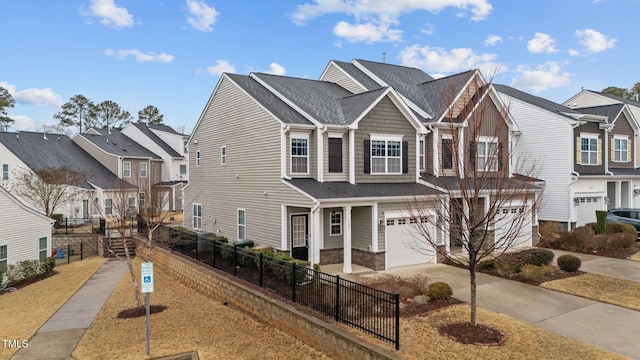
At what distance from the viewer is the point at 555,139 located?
22.8 m

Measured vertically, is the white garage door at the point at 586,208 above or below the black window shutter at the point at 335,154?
below

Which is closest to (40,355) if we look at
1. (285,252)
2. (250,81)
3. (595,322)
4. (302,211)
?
(285,252)

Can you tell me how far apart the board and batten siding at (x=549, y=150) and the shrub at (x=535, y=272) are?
9364 mm

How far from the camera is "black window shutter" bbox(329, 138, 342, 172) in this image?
1692 cm

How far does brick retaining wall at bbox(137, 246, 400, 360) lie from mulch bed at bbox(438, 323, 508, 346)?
6.16ft

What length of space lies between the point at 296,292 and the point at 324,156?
23.0 feet

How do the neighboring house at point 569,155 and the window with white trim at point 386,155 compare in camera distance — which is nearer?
the window with white trim at point 386,155

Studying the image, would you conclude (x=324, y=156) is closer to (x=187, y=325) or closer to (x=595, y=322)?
(x=187, y=325)

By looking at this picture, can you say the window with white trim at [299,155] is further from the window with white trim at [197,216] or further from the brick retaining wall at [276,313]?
the window with white trim at [197,216]

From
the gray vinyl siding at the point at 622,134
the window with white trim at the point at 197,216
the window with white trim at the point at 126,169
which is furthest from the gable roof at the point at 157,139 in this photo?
the gray vinyl siding at the point at 622,134

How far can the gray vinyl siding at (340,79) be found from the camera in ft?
72.6

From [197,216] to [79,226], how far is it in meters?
11.6

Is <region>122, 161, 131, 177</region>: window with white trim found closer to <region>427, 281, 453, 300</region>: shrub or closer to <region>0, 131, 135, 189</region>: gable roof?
<region>0, 131, 135, 189</region>: gable roof

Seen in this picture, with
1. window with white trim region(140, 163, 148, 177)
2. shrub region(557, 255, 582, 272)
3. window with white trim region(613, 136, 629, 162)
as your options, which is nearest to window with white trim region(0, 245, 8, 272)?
window with white trim region(140, 163, 148, 177)
